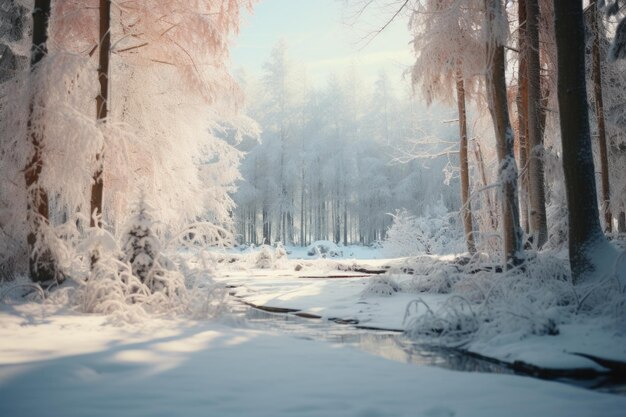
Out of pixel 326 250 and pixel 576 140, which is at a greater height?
pixel 576 140

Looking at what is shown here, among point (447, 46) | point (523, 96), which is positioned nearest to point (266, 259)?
point (523, 96)

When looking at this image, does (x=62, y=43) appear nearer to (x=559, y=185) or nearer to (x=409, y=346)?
(x=409, y=346)

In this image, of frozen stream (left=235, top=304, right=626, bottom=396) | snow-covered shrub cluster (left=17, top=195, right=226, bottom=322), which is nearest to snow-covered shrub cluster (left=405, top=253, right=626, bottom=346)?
frozen stream (left=235, top=304, right=626, bottom=396)

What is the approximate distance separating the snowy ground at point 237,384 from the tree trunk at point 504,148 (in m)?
3.55

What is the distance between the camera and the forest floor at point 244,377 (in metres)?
2.30

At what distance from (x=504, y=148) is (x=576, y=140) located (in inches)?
46.4

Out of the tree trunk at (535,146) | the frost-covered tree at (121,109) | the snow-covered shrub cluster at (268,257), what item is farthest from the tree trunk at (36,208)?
the snow-covered shrub cluster at (268,257)

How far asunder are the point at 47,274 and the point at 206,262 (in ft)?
8.10

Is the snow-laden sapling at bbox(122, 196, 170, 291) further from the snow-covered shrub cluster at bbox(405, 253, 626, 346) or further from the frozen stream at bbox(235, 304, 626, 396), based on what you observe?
the snow-covered shrub cluster at bbox(405, 253, 626, 346)

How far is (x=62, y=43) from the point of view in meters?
7.49

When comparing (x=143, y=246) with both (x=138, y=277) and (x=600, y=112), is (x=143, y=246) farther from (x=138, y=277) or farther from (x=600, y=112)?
(x=600, y=112)

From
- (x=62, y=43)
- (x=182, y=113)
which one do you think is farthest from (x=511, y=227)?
(x=62, y=43)

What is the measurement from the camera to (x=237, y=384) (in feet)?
8.82

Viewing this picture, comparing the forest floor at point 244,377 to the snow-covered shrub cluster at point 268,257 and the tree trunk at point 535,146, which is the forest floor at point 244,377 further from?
the snow-covered shrub cluster at point 268,257
